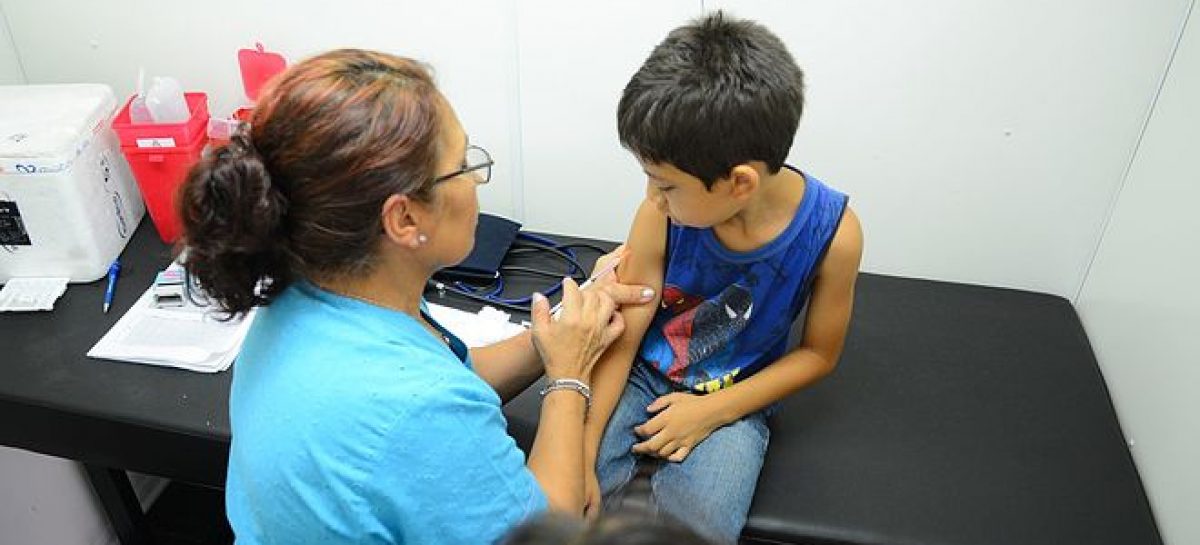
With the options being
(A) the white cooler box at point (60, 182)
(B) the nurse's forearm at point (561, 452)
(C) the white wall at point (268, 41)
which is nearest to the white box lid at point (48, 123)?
(A) the white cooler box at point (60, 182)

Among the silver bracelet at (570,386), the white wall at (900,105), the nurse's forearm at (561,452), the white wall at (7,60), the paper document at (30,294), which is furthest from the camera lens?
the white wall at (7,60)

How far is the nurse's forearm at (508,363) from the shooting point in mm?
1308

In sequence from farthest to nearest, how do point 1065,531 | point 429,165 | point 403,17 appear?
point 403,17, point 1065,531, point 429,165

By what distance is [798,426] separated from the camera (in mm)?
1435

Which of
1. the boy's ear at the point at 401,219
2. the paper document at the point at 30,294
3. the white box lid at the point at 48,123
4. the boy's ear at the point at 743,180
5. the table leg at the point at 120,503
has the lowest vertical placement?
the table leg at the point at 120,503

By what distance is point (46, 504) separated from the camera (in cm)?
177

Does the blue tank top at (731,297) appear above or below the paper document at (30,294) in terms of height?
above

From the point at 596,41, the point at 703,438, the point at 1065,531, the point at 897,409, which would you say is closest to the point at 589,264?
the point at 596,41

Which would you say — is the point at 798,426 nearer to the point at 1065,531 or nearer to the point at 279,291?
the point at 1065,531

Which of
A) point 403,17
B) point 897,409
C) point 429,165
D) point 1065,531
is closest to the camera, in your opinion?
point 429,165

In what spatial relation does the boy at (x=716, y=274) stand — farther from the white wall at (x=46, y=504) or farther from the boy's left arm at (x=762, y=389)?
the white wall at (x=46, y=504)

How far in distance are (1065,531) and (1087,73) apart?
860 millimetres

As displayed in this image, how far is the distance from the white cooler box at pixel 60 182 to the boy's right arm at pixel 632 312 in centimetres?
109

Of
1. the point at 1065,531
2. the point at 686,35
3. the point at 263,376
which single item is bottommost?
the point at 1065,531
